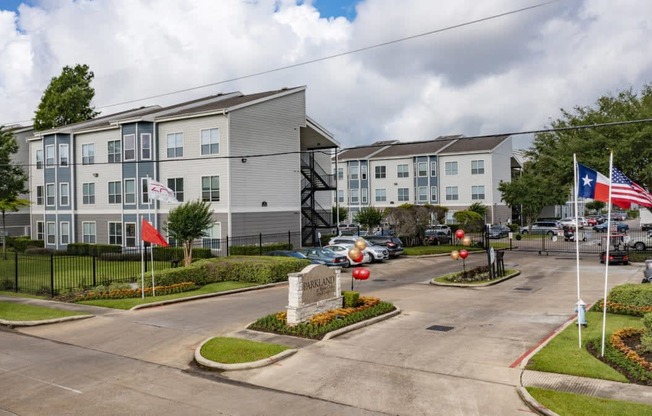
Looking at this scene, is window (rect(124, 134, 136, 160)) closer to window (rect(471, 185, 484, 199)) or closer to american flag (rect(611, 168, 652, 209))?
american flag (rect(611, 168, 652, 209))

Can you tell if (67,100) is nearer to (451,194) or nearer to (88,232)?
(88,232)

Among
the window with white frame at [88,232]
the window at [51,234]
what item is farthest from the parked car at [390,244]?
the window at [51,234]

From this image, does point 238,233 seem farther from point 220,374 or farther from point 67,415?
point 67,415

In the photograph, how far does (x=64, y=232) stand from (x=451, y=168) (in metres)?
43.9

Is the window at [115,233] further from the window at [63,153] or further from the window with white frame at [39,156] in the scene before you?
the window with white frame at [39,156]

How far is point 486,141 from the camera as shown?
2655 inches

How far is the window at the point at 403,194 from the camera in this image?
231 feet

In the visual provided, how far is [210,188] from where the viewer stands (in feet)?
122

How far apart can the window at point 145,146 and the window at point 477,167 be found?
131 ft

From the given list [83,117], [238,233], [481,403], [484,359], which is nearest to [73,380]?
[481,403]

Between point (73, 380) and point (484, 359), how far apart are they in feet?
29.0

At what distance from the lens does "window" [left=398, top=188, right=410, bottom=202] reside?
231ft

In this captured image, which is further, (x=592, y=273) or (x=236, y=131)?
(x=236, y=131)

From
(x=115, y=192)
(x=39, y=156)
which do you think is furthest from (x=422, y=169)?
(x=39, y=156)
